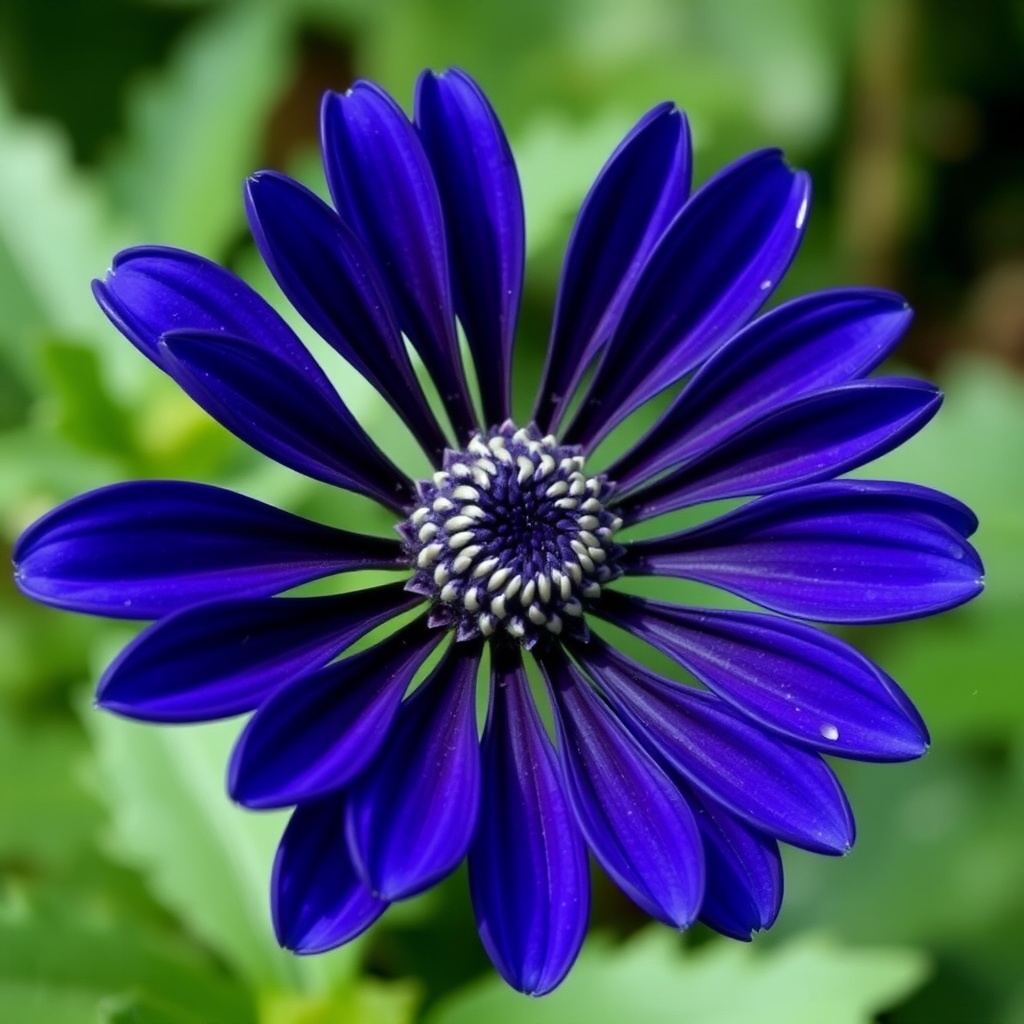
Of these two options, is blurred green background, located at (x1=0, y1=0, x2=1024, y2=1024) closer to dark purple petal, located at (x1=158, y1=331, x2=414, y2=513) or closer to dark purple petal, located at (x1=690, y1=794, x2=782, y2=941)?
dark purple petal, located at (x1=158, y1=331, x2=414, y2=513)

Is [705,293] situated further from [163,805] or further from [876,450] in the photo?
[163,805]

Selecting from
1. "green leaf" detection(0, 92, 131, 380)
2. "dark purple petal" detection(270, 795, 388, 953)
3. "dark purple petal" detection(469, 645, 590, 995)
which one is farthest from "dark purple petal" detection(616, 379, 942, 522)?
"green leaf" detection(0, 92, 131, 380)

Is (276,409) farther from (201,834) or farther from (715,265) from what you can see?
(201,834)

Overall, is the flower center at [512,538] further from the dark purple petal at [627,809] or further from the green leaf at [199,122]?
the green leaf at [199,122]

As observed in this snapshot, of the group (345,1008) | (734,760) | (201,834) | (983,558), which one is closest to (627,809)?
(734,760)

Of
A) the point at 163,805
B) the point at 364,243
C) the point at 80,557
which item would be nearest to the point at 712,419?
the point at 364,243
